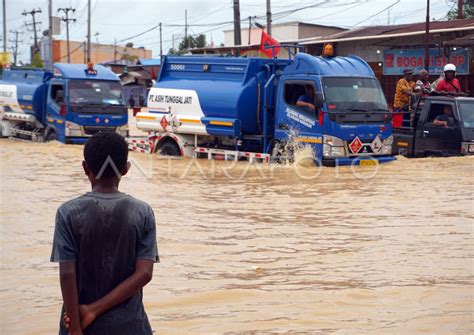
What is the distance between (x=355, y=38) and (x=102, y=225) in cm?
2440

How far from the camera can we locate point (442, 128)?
1481 cm

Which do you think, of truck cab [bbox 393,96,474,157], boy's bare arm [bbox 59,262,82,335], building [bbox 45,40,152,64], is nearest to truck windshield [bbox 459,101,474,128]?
truck cab [bbox 393,96,474,157]

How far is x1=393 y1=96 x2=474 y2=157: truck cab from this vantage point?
575 inches

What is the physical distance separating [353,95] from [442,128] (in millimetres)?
1804

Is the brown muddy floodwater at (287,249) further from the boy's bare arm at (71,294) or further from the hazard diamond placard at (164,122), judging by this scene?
the boy's bare arm at (71,294)

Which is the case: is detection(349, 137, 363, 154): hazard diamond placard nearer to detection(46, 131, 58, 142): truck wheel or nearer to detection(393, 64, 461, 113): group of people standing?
detection(393, 64, 461, 113): group of people standing

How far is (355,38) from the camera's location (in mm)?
26891

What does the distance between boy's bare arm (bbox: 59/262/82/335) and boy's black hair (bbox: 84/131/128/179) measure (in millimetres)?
440

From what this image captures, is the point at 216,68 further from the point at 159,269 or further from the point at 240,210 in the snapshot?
the point at 159,269

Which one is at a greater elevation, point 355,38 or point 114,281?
point 355,38

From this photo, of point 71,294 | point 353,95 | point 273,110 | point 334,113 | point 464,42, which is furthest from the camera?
point 464,42

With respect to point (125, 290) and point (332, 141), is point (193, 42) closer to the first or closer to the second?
point (332, 141)

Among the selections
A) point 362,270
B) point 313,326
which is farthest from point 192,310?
point 362,270

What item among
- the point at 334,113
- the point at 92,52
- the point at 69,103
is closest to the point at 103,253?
the point at 334,113
